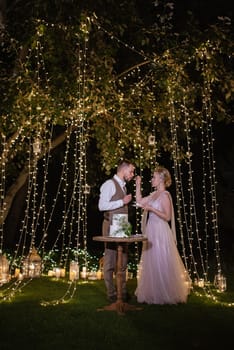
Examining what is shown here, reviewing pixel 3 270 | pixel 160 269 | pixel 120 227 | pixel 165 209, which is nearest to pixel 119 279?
pixel 120 227

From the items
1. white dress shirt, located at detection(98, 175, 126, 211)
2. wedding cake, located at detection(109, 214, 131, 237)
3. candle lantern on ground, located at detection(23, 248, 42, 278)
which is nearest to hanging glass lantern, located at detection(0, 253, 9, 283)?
candle lantern on ground, located at detection(23, 248, 42, 278)

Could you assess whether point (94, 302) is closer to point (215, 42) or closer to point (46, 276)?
point (46, 276)

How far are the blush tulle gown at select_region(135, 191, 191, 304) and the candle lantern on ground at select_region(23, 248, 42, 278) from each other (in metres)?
2.78

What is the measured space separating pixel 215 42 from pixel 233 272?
4411 mm

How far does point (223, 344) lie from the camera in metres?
5.05

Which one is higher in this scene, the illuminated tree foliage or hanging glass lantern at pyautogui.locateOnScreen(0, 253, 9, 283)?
the illuminated tree foliage

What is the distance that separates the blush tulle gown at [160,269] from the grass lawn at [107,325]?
18 centimetres

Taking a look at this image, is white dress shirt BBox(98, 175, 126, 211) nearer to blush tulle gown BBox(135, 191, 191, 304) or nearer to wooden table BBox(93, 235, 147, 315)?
wooden table BBox(93, 235, 147, 315)

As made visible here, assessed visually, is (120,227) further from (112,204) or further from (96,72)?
(96,72)

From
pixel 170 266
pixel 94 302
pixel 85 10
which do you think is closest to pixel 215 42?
pixel 85 10

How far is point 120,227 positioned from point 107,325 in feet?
3.49

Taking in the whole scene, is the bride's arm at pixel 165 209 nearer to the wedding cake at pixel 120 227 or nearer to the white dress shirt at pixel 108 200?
the white dress shirt at pixel 108 200

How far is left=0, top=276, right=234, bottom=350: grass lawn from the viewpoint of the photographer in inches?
199

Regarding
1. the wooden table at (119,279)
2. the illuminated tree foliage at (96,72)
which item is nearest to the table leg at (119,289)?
the wooden table at (119,279)
